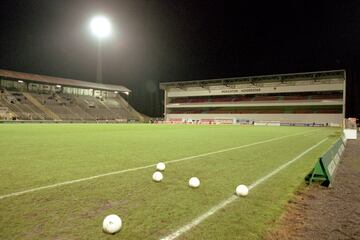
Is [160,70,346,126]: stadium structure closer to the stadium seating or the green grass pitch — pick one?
the stadium seating

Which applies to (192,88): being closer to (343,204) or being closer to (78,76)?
(78,76)

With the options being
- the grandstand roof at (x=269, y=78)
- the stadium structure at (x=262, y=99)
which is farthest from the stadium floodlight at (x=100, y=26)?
the stadium structure at (x=262, y=99)

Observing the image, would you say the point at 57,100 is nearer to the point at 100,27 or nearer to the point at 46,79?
the point at 46,79

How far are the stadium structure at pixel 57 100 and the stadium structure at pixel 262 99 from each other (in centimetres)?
1315

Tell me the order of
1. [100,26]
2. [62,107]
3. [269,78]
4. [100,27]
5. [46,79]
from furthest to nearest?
[269,78]
[100,27]
[100,26]
[46,79]
[62,107]

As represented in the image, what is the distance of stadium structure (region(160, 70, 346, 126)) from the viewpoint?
5972 centimetres

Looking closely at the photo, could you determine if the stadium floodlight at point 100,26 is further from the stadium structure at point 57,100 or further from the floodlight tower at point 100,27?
the stadium structure at point 57,100

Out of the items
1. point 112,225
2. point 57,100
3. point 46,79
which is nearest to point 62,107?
point 57,100

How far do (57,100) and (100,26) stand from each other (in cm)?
1844

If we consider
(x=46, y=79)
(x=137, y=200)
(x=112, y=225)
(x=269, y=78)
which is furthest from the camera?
(x=269, y=78)

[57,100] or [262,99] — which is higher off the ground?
[262,99]

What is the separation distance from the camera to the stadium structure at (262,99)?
59719mm

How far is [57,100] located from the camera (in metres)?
62.0

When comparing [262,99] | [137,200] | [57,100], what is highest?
[262,99]
